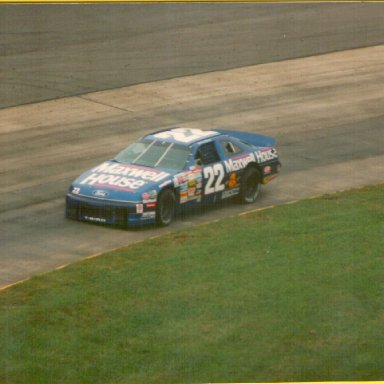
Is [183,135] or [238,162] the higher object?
[183,135]

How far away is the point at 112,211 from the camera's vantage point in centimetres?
2127

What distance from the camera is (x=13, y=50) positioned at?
115ft

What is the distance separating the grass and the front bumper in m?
0.86

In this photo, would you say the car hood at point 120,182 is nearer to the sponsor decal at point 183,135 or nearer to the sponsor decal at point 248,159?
the sponsor decal at point 183,135

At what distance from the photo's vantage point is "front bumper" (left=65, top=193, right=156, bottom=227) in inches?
835

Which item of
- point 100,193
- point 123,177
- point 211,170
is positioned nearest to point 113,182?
point 123,177

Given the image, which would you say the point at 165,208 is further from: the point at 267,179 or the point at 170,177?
the point at 267,179

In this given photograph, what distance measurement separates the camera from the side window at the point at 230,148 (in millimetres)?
23141

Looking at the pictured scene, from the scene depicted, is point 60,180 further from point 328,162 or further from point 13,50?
point 13,50

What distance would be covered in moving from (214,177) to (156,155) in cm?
114

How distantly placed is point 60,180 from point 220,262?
6.73 meters

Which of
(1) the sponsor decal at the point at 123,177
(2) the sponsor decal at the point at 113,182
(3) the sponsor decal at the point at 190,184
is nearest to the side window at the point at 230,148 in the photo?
(3) the sponsor decal at the point at 190,184

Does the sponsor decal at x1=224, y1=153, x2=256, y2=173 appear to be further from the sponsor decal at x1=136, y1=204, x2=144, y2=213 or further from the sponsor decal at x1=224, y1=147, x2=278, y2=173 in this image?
the sponsor decal at x1=136, y1=204, x2=144, y2=213

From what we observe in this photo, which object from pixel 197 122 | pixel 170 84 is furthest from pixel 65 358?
pixel 170 84
